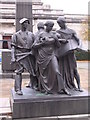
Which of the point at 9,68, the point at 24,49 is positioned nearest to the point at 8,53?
the point at 9,68

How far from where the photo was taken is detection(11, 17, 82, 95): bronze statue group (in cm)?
551

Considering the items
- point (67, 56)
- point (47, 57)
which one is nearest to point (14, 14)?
point (67, 56)

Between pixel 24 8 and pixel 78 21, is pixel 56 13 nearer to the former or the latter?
pixel 78 21

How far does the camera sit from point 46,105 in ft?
17.3

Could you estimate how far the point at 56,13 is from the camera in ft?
93.8

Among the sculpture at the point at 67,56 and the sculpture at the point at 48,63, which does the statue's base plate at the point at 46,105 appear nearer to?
the sculpture at the point at 48,63

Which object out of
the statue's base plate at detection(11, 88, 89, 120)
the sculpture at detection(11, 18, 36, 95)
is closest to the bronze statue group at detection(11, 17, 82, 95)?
the sculpture at detection(11, 18, 36, 95)

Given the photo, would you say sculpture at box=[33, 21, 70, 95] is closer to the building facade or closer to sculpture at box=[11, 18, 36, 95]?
sculpture at box=[11, 18, 36, 95]

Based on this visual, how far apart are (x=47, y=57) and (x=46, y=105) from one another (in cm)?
102

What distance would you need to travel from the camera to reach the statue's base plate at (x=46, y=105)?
516cm

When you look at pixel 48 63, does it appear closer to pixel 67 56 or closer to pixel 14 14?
pixel 67 56

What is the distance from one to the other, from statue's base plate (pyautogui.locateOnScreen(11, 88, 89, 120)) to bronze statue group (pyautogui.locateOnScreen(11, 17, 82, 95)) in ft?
0.77

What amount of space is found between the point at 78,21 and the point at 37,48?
2580 centimetres

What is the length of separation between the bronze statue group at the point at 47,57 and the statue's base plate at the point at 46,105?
23 cm
